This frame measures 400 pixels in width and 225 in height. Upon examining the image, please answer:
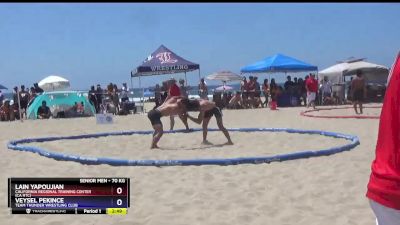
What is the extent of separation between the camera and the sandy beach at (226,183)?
4.31 m

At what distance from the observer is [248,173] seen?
616cm

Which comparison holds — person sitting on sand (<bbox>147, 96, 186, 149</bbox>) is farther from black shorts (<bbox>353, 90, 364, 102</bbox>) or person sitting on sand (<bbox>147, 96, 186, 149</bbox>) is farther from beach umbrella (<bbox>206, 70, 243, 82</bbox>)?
beach umbrella (<bbox>206, 70, 243, 82</bbox>)

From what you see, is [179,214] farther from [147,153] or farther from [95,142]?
[95,142]

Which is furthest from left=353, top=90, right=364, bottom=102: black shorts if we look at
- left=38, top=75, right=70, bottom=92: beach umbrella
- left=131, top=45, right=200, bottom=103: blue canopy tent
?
left=38, top=75, right=70, bottom=92: beach umbrella

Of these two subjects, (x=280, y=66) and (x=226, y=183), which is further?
(x=280, y=66)

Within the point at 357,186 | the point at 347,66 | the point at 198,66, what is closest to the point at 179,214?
the point at 357,186

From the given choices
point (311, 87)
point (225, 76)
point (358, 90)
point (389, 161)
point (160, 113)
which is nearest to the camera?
point (389, 161)

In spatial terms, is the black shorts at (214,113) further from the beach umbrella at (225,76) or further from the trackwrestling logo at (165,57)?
the beach umbrella at (225,76)

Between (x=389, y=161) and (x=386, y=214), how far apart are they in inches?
7.9

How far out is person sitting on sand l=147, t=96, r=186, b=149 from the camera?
861cm

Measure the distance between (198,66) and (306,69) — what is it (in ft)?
16.7

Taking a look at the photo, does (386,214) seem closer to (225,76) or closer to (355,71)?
(355,71)
